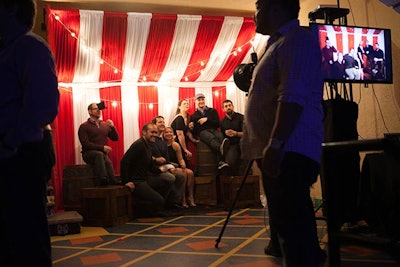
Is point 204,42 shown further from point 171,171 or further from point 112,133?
point 171,171

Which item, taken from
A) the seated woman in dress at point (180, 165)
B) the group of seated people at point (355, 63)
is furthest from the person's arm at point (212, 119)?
the group of seated people at point (355, 63)

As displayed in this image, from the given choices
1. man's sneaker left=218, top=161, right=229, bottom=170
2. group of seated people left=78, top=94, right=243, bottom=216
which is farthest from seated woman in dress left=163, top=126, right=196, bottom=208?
man's sneaker left=218, top=161, right=229, bottom=170

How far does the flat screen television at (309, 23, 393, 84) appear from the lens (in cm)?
296

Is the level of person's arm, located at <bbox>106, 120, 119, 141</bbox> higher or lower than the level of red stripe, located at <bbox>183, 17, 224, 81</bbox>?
lower

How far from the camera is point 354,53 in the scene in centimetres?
310

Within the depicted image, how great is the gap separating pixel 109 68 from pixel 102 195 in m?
2.13

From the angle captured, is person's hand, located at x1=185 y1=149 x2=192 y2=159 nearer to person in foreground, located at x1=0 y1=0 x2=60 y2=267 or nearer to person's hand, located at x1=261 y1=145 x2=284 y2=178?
person in foreground, located at x1=0 y1=0 x2=60 y2=267

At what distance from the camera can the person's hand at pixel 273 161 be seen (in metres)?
1.18

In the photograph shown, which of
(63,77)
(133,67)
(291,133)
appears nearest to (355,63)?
(291,133)

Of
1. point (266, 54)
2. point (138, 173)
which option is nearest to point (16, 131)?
point (266, 54)

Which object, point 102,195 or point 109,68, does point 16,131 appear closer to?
point 102,195

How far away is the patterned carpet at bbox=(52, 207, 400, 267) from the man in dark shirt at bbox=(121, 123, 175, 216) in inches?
11.2

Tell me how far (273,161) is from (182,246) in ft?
6.58

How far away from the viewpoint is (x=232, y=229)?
3.59 meters
